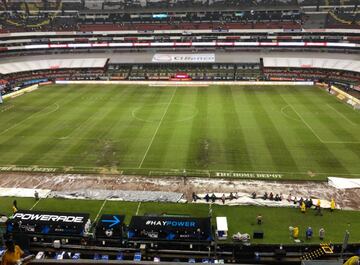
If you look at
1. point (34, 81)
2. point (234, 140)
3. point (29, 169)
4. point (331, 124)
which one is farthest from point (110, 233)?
point (34, 81)

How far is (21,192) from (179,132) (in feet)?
66.5

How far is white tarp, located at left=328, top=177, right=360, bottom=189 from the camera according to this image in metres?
30.2

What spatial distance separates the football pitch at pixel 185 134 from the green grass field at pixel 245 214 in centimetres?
588

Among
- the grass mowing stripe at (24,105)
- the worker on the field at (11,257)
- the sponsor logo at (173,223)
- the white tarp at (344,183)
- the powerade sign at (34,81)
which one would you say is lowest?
the white tarp at (344,183)

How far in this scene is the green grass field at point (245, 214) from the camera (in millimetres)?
23828

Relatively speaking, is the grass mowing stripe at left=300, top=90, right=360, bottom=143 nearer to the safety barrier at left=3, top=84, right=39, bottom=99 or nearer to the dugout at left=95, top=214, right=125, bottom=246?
the dugout at left=95, top=214, right=125, bottom=246

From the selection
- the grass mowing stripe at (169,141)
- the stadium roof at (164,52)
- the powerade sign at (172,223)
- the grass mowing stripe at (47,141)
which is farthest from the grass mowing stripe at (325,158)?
the stadium roof at (164,52)

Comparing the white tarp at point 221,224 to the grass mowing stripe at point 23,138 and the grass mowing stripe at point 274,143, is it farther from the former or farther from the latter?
the grass mowing stripe at point 23,138

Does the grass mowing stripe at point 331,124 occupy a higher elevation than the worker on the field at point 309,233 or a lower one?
higher

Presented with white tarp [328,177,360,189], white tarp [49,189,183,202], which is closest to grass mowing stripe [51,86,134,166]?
white tarp [49,189,183,202]

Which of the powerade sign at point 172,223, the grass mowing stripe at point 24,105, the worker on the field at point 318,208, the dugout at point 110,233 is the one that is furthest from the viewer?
the grass mowing stripe at point 24,105

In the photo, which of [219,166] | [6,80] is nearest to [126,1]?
[6,80]

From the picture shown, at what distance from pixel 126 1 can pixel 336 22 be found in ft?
202

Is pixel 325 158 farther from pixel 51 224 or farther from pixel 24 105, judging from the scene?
pixel 24 105
